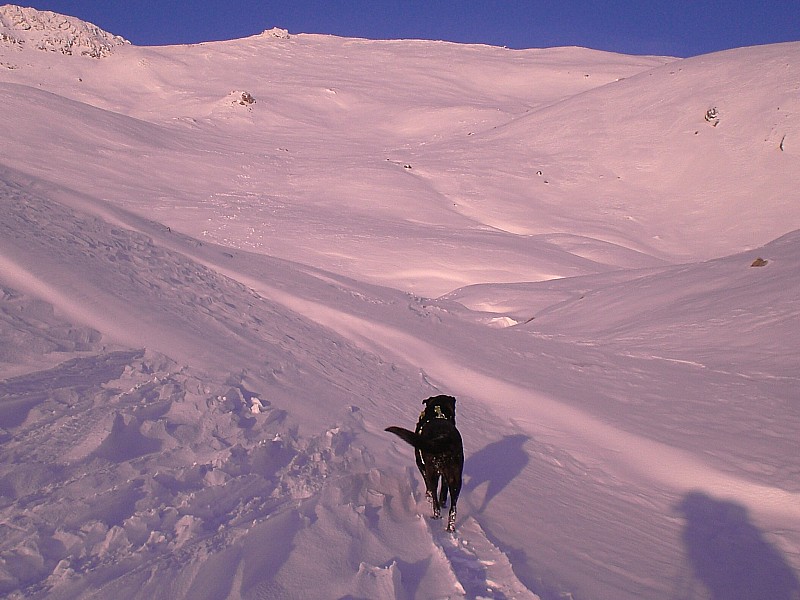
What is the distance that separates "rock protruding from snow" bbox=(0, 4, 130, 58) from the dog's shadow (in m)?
38.3

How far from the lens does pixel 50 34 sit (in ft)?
120

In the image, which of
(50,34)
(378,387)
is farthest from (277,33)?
(378,387)

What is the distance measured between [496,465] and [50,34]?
42.3 m

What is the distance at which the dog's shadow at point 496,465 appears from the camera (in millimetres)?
4035

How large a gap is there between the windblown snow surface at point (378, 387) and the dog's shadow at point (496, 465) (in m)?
0.02

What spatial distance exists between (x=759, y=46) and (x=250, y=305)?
23236 mm

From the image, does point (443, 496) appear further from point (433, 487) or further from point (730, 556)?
point (730, 556)

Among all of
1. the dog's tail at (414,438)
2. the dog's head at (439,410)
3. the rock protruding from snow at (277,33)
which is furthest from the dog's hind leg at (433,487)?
the rock protruding from snow at (277,33)

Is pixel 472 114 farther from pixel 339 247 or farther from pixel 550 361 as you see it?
pixel 550 361

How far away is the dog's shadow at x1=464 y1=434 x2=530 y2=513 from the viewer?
404 cm

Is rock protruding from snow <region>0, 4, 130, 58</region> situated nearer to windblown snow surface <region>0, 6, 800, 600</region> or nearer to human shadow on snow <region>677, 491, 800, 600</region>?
windblown snow surface <region>0, 6, 800, 600</region>

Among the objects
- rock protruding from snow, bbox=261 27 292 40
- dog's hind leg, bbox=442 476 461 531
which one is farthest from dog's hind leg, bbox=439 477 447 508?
rock protruding from snow, bbox=261 27 292 40

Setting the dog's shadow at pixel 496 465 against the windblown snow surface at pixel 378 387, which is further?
the dog's shadow at pixel 496 465

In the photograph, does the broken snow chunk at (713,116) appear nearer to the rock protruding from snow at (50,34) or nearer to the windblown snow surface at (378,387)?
the windblown snow surface at (378,387)
